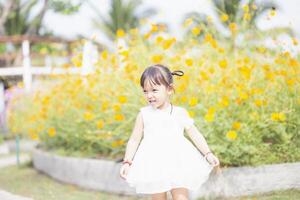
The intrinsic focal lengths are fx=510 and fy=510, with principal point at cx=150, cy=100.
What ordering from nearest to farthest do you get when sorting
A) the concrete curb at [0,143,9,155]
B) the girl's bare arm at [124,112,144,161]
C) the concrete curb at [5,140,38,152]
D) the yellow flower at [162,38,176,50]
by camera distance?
the girl's bare arm at [124,112,144,161]
the yellow flower at [162,38,176,50]
the concrete curb at [0,143,9,155]
the concrete curb at [5,140,38,152]

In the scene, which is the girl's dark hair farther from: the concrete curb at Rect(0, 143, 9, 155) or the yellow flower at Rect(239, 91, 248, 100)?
the concrete curb at Rect(0, 143, 9, 155)

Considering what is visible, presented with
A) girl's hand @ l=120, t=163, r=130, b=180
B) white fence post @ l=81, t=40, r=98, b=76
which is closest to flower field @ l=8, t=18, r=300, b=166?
girl's hand @ l=120, t=163, r=130, b=180

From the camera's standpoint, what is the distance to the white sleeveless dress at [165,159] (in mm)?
3146

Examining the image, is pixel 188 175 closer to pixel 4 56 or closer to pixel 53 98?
pixel 53 98

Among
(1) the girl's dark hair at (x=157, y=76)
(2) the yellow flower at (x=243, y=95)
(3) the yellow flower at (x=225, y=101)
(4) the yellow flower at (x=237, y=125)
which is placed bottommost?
(4) the yellow flower at (x=237, y=125)

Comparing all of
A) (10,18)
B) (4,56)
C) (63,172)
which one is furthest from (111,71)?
(10,18)

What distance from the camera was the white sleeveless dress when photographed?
3146mm

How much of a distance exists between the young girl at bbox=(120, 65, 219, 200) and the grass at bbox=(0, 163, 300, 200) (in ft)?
4.48

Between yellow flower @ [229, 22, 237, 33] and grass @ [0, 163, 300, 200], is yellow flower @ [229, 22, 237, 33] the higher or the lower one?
the higher one

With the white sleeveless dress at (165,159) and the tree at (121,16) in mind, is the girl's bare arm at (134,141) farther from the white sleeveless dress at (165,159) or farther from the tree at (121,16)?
the tree at (121,16)

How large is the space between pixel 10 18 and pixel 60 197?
19358 mm

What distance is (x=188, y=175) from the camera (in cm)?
319

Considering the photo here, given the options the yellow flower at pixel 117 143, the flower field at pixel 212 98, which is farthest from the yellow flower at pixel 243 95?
the yellow flower at pixel 117 143

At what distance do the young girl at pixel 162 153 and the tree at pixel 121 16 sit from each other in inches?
978
